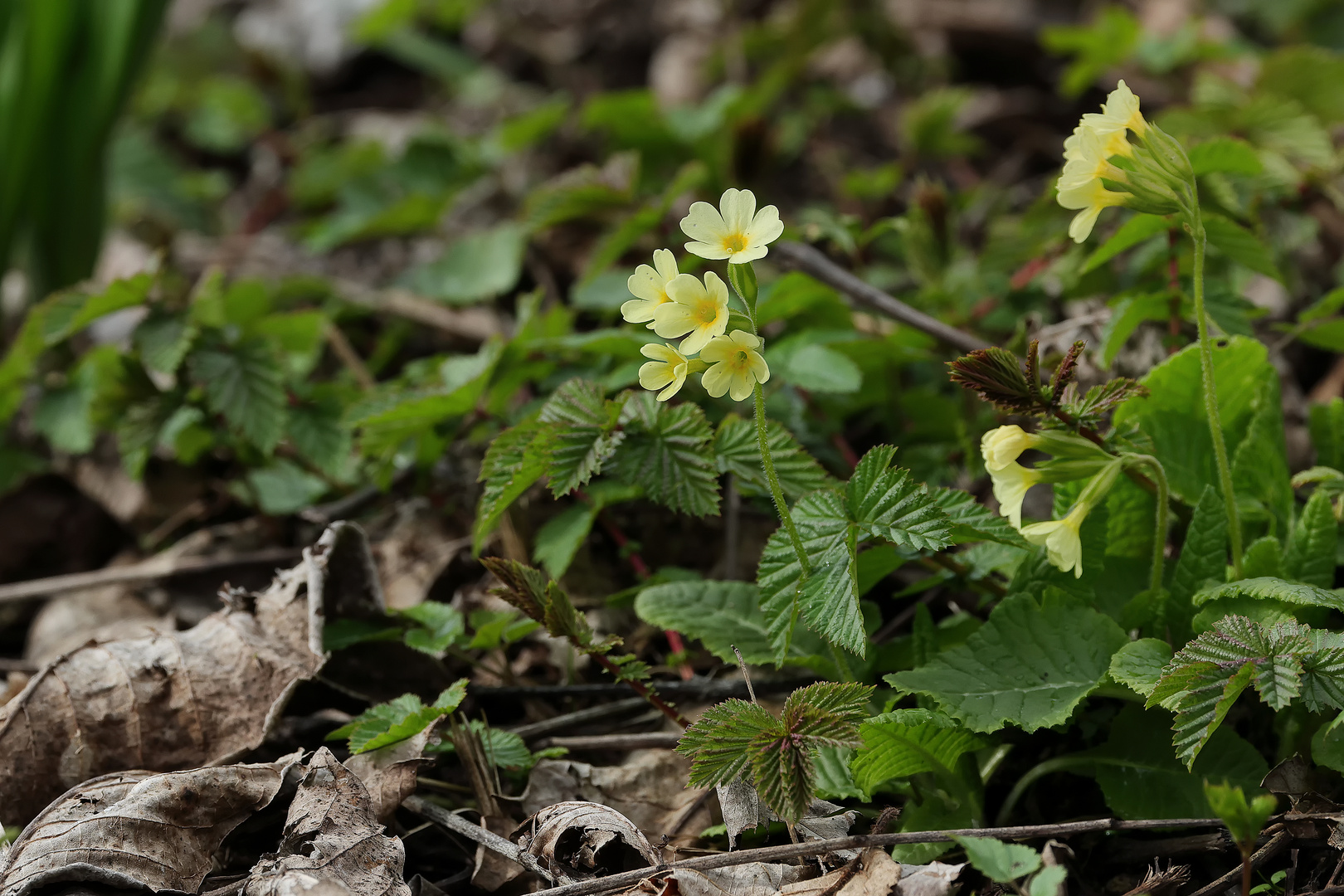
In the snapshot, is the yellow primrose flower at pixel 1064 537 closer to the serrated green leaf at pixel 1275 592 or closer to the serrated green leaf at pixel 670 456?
the serrated green leaf at pixel 1275 592

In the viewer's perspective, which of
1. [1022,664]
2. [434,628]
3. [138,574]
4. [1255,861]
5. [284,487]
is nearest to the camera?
[1255,861]

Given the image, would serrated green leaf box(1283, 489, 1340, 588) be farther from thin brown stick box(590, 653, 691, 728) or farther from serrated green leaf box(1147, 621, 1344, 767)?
thin brown stick box(590, 653, 691, 728)

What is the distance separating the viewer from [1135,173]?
137cm

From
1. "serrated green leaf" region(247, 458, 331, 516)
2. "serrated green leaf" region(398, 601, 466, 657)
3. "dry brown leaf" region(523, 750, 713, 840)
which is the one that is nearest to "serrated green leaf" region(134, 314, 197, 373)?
"serrated green leaf" region(247, 458, 331, 516)

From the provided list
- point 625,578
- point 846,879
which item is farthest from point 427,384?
point 846,879

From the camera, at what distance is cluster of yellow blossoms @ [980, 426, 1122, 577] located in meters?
1.35

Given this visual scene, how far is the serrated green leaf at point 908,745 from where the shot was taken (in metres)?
1.36

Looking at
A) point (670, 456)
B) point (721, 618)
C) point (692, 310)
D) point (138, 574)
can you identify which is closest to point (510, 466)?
point (670, 456)

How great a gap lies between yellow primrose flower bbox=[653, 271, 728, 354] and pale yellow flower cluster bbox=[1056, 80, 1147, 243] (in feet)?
1.64

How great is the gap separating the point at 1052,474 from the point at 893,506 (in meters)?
0.21

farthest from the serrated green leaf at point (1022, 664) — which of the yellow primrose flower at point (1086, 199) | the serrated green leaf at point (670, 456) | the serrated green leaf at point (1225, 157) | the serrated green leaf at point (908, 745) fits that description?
the serrated green leaf at point (1225, 157)

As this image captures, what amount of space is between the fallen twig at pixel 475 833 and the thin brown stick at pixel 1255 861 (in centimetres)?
85

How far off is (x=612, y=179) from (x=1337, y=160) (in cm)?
166

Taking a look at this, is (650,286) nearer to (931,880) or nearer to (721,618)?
(721,618)
